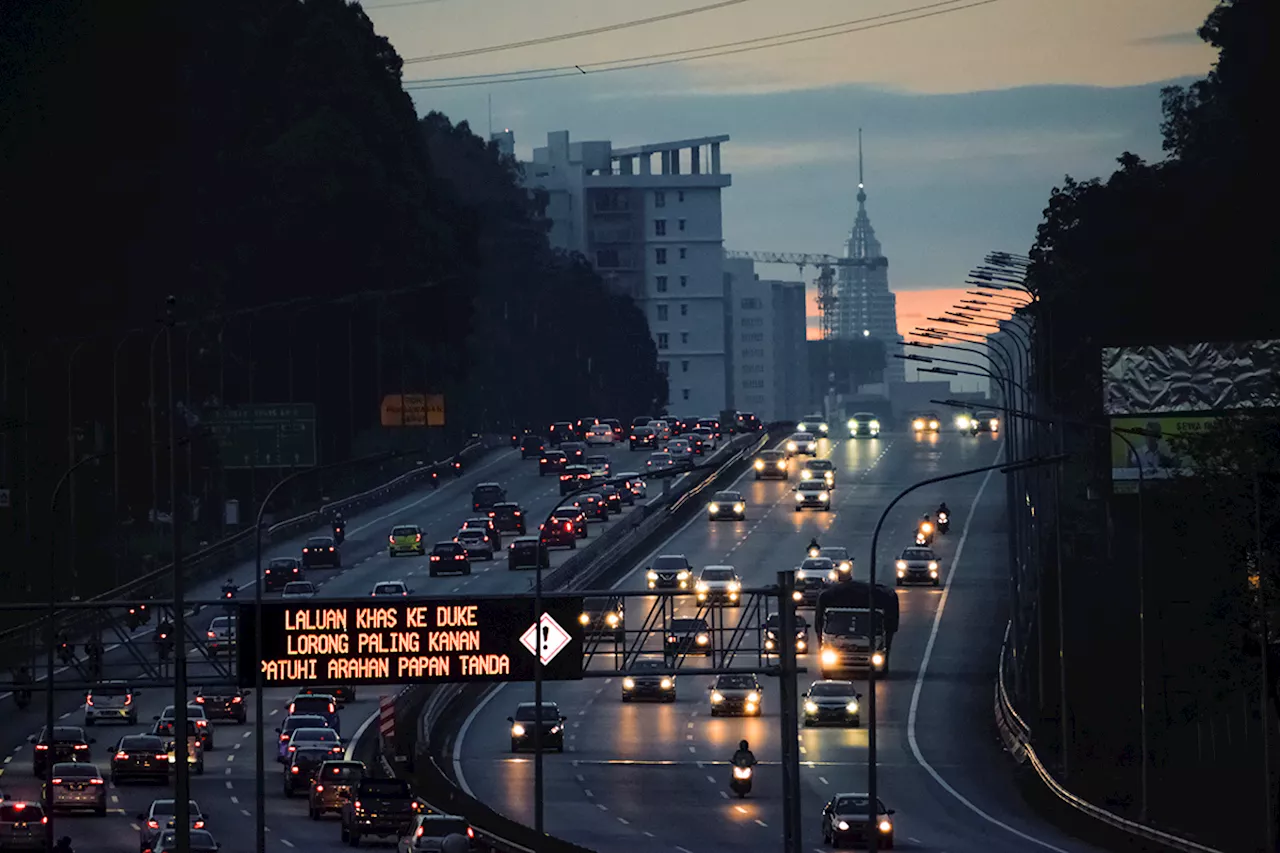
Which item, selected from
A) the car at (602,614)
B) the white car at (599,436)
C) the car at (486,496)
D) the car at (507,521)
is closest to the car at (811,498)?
the car at (507,521)

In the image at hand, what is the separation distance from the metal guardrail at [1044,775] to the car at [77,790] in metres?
22.4

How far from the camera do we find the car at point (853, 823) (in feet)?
163

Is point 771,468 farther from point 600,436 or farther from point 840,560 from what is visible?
point 840,560

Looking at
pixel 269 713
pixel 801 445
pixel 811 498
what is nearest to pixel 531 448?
pixel 801 445

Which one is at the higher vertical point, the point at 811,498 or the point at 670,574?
the point at 811,498

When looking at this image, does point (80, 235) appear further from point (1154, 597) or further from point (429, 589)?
point (1154, 597)

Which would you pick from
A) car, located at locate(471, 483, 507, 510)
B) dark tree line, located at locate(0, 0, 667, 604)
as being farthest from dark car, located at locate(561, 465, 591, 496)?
dark tree line, located at locate(0, 0, 667, 604)

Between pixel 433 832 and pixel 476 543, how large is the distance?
64.1 m

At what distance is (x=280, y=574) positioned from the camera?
97.8m

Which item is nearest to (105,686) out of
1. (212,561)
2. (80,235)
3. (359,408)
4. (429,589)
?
(429,589)

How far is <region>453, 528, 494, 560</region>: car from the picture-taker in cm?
10744

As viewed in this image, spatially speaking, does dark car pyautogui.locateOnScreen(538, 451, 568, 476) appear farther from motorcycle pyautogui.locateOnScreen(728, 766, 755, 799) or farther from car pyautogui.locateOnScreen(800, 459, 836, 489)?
motorcycle pyautogui.locateOnScreen(728, 766, 755, 799)

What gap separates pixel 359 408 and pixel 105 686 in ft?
278

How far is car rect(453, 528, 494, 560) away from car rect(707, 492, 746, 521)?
45.0ft
